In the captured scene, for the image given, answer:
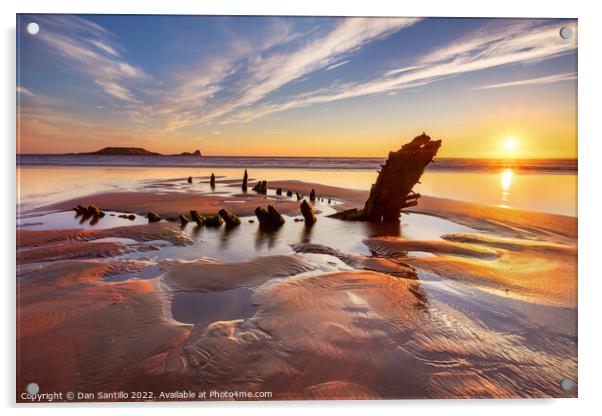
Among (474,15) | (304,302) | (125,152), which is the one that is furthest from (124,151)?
(474,15)

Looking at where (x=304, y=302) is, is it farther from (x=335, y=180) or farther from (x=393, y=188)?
(x=335, y=180)

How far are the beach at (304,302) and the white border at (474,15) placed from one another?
0.15m

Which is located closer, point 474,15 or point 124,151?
point 474,15

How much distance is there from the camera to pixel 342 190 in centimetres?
880

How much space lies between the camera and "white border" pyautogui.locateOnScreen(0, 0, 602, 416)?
3627 millimetres

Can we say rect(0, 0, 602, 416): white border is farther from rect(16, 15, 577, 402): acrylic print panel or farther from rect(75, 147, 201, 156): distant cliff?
rect(75, 147, 201, 156): distant cliff

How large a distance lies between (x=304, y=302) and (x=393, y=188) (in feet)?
11.2

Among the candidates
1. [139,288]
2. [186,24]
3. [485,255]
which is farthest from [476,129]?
[139,288]

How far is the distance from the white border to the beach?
146 mm

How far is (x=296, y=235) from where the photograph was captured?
5516 millimetres

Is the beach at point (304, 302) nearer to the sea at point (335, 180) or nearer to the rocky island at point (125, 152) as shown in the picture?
the sea at point (335, 180)

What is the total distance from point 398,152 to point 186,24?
3601 millimetres

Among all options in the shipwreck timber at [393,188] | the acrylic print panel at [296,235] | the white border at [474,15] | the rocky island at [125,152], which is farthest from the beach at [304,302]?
the rocky island at [125,152]
